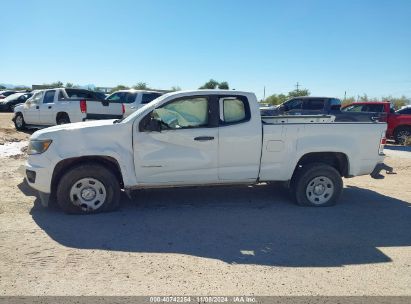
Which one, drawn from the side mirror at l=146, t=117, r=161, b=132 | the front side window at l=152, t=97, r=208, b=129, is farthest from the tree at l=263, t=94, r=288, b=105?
the side mirror at l=146, t=117, r=161, b=132

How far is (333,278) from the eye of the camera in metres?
3.84

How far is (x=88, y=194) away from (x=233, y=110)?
8.33ft

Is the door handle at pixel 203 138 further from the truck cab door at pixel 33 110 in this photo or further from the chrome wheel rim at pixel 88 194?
the truck cab door at pixel 33 110

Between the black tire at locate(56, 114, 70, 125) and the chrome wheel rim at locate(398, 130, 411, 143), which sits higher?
the black tire at locate(56, 114, 70, 125)

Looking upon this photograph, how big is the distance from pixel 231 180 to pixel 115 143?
6.13 ft

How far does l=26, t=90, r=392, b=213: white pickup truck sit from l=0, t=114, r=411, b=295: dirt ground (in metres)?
0.44

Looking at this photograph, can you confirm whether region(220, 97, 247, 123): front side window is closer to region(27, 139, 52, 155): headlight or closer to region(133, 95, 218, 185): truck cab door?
region(133, 95, 218, 185): truck cab door

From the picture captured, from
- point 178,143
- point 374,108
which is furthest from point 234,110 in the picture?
point 374,108

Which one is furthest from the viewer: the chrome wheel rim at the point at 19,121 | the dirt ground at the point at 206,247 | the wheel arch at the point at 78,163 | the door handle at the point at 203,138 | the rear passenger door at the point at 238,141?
the chrome wheel rim at the point at 19,121

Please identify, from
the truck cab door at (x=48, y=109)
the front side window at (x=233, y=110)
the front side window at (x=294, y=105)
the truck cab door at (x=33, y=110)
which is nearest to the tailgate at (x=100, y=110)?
the truck cab door at (x=48, y=109)

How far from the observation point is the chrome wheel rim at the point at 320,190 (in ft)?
20.6

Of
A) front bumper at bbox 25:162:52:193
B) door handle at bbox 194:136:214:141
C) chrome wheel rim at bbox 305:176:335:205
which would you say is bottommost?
chrome wheel rim at bbox 305:176:335:205

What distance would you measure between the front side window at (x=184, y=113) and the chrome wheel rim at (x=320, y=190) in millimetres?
2096

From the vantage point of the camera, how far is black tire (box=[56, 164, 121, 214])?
213 inches
